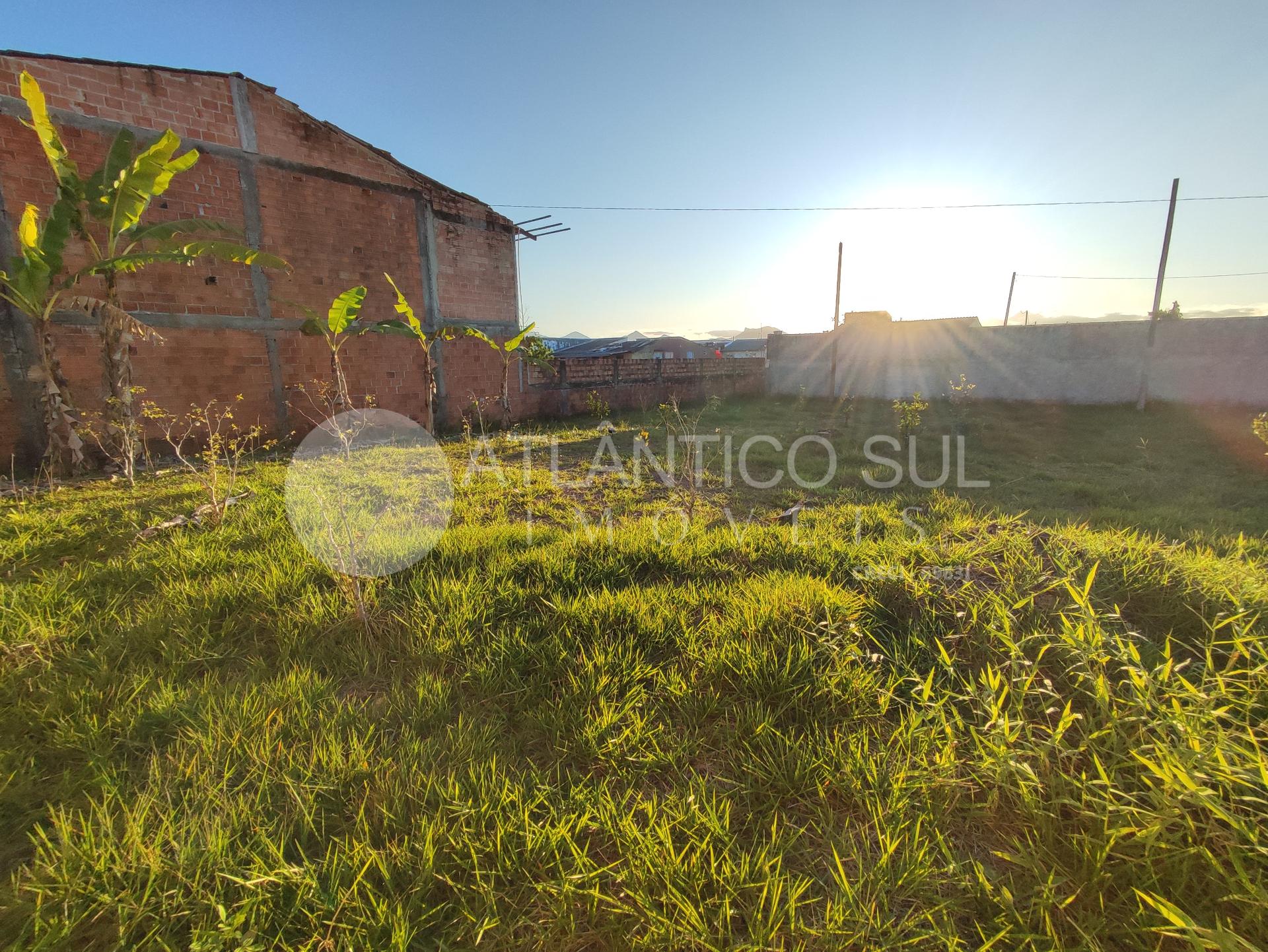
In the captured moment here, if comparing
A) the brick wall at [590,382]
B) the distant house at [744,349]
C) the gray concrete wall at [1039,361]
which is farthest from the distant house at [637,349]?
the gray concrete wall at [1039,361]

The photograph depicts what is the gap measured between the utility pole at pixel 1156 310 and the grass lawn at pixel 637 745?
30.1 ft

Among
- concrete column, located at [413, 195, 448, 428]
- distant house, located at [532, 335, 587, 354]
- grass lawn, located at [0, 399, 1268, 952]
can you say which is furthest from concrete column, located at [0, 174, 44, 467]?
distant house, located at [532, 335, 587, 354]

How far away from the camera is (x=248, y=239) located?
684 cm

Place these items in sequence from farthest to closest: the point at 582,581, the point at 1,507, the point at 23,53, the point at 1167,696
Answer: the point at 23,53, the point at 1,507, the point at 582,581, the point at 1167,696

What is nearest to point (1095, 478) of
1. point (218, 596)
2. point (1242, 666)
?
point (1242, 666)

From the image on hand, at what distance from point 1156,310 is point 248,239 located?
51.7 ft

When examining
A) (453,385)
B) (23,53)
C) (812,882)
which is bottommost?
(812,882)

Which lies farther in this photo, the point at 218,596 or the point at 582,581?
the point at 582,581

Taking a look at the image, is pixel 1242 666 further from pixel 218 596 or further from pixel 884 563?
pixel 218 596

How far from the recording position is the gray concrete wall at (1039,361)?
8.97 m

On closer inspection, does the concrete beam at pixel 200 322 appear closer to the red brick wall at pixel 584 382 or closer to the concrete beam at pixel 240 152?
the concrete beam at pixel 240 152

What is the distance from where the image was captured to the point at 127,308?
236 inches

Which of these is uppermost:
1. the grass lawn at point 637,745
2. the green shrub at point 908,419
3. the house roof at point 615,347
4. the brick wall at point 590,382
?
the house roof at point 615,347

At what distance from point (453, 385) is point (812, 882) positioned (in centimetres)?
1012
